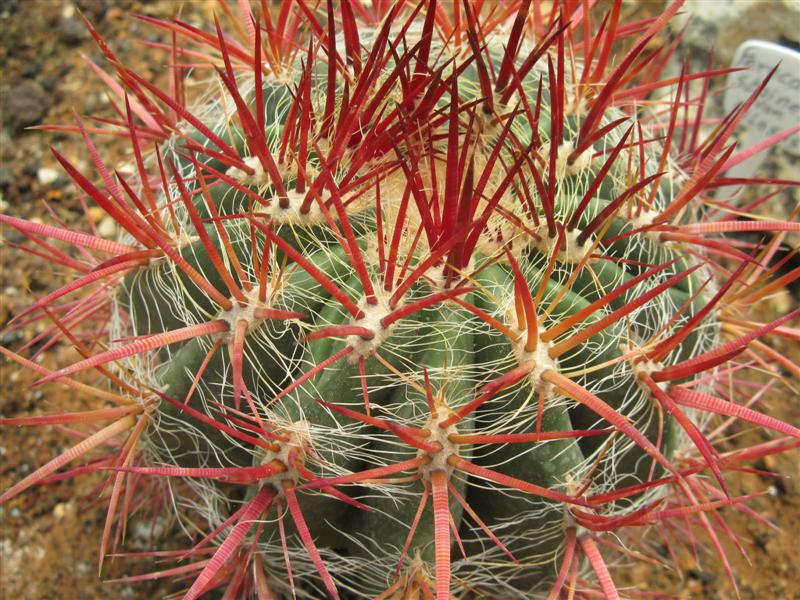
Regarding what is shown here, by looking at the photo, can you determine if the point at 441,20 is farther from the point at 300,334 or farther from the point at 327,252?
the point at 300,334

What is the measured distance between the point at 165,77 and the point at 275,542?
5.34 feet

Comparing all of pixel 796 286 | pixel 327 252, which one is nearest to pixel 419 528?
pixel 327 252

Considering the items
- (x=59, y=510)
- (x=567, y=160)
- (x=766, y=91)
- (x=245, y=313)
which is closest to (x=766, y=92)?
(x=766, y=91)

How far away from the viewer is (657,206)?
1.18m

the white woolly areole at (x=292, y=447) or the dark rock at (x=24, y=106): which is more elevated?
the white woolly areole at (x=292, y=447)

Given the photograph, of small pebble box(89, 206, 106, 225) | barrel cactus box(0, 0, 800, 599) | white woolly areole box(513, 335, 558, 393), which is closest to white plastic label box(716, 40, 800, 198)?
barrel cactus box(0, 0, 800, 599)

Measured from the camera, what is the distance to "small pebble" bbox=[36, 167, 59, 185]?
2023 millimetres

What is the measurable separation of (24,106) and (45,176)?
0.22 meters

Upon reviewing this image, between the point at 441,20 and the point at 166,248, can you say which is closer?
the point at 166,248

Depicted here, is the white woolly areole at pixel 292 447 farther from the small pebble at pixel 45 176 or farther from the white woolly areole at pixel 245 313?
the small pebble at pixel 45 176

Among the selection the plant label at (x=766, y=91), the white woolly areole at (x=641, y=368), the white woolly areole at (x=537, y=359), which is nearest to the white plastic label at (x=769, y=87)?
the plant label at (x=766, y=91)

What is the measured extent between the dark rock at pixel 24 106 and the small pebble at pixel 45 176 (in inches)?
5.4

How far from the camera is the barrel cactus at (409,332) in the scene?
0.82 m

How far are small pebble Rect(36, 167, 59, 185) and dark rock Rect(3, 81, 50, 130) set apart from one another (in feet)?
0.45
